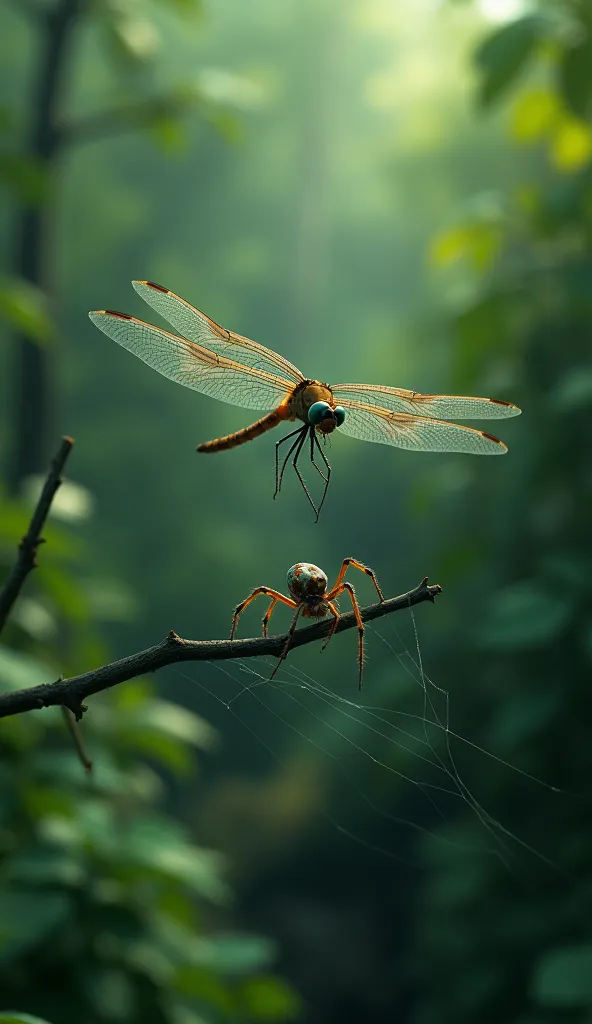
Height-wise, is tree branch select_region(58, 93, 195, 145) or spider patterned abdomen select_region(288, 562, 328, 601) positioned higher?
tree branch select_region(58, 93, 195, 145)

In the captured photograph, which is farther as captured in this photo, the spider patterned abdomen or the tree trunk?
the tree trunk

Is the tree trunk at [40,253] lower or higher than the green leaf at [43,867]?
higher

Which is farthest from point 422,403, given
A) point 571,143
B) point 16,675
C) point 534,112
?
point 571,143

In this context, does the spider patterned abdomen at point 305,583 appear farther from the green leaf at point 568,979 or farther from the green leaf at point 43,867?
the green leaf at point 43,867

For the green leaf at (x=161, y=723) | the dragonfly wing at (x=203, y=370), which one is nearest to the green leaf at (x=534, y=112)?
the green leaf at (x=161, y=723)

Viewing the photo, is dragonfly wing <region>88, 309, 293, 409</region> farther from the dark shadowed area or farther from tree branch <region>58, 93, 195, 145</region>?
tree branch <region>58, 93, 195, 145</region>

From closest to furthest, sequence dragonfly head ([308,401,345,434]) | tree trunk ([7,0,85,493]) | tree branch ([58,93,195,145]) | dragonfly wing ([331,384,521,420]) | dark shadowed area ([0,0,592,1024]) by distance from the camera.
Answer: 1. dragonfly head ([308,401,345,434])
2. dragonfly wing ([331,384,521,420])
3. dark shadowed area ([0,0,592,1024])
4. tree branch ([58,93,195,145])
5. tree trunk ([7,0,85,493])

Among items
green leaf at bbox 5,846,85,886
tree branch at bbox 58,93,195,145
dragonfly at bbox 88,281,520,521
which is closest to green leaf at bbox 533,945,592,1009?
green leaf at bbox 5,846,85,886
